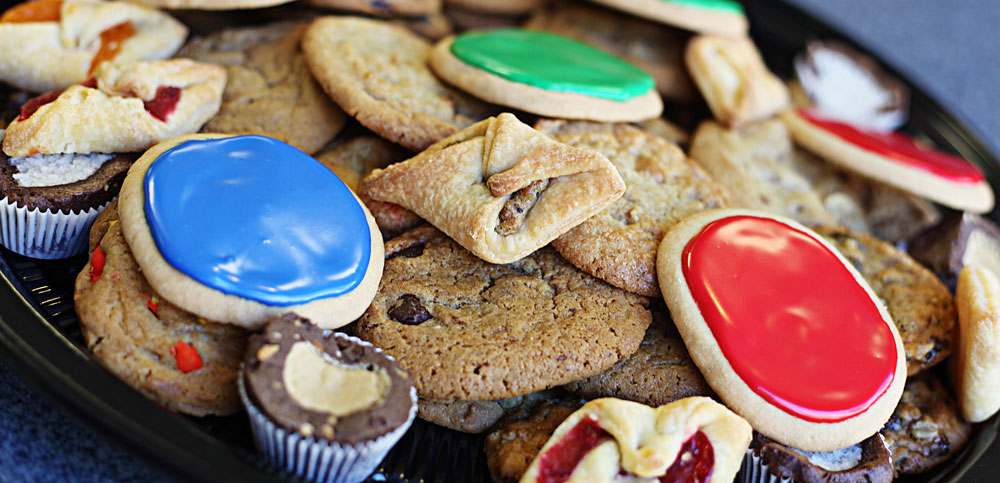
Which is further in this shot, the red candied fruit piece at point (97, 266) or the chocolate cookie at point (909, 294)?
the chocolate cookie at point (909, 294)

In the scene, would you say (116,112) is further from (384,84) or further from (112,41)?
(384,84)

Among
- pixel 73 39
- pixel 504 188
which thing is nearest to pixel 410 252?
pixel 504 188

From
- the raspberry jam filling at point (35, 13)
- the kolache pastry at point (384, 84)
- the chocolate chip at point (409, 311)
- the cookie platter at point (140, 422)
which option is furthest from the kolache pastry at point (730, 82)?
the raspberry jam filling at point (35, 13)

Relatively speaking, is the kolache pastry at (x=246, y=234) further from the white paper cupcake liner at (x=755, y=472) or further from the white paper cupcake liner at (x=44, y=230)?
the white paper cupcake liner at (x=755, y=472)

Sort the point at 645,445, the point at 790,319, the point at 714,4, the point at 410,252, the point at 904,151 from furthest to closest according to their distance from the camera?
the point at 714,4 → the point at 904,151 → the point at 410,252 → the point at 790,319 → the point at 645,445

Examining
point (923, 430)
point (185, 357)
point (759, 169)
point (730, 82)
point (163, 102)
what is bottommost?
point (923, 430)

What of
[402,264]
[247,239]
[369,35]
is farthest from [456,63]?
[247,239]
